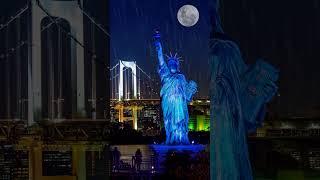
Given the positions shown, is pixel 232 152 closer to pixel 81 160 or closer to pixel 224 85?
pixel 224 85

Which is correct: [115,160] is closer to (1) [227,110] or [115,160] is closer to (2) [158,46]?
(2) [158,46]

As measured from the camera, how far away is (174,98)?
11688 mm

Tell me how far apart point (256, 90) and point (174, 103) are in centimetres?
738

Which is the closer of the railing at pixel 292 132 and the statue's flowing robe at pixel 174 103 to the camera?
the railing at pixel 292 132

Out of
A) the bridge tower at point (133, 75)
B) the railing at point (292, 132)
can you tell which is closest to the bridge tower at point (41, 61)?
the railing at point (292, 132)

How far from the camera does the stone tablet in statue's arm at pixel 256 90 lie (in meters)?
4.28

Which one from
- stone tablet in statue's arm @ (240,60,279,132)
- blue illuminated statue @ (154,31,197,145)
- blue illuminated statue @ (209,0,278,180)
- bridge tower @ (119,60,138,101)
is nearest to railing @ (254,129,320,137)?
blue illuminated statue @ (154,31,197,145)

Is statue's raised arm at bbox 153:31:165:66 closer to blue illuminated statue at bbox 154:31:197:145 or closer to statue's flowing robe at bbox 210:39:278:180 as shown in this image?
blue illuminated statue at bbox 154:31:197:145

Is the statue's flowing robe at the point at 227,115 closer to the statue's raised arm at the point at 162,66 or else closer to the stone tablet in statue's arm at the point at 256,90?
the stone tablet in statue's arm at the point at 256,90

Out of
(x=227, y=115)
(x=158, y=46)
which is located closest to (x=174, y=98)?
(x=158, y=46)

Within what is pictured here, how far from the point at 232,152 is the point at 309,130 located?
19.5 feet

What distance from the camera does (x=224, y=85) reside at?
4.16 meters

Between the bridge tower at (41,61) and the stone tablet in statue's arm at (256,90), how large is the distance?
875 cm

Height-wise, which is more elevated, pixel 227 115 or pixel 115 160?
pixel 227 115
